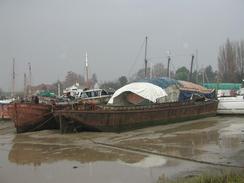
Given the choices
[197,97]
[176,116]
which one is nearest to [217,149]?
[176,116]

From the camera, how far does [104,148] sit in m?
16.1

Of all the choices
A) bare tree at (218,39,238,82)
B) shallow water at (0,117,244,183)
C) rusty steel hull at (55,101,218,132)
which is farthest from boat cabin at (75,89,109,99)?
bare tree at (218,39,238,82)

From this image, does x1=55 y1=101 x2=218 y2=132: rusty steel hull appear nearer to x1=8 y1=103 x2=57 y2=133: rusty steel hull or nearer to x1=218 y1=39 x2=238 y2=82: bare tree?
x1=8 y1=103 x2=57 y2=133: rusty steel hull

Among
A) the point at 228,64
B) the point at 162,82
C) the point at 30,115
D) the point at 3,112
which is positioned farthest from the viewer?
the point at 228,64

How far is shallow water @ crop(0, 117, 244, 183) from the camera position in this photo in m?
11.2

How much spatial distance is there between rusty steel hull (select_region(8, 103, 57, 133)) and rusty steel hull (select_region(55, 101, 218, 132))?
248 cm

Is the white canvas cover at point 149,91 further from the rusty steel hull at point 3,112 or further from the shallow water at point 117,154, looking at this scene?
the rusty steel hull at point 3,112

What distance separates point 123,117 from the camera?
2128 cm

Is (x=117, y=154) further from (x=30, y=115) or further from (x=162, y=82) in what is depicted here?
(x=162, y=82)

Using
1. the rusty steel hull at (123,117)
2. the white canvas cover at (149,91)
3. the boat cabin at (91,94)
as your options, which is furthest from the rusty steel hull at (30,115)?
the white canvas cover at (149,91)

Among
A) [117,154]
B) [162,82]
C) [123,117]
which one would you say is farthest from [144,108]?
[117,154]

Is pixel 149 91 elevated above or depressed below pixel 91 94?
Answer: above

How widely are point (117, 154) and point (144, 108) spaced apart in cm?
→ 818

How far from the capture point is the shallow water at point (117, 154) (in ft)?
36.6
